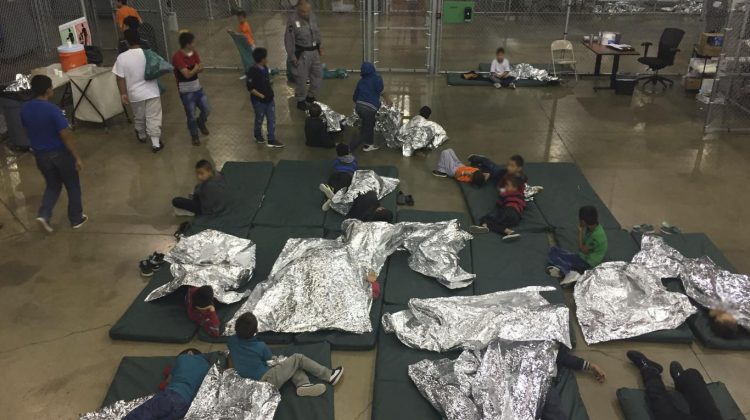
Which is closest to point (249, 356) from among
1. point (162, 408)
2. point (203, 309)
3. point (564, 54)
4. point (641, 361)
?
point (162, 408)

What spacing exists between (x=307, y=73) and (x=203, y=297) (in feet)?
19.3

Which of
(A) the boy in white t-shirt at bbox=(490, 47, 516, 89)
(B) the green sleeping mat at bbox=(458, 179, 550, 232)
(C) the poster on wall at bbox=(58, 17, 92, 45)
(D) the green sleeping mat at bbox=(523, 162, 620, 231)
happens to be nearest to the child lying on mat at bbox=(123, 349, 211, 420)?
(B) the green sleeping mat at bbox=(458, 179, 550, 232)

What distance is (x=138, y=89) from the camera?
26.8ft

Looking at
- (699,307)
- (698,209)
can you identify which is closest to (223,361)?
(699,307)

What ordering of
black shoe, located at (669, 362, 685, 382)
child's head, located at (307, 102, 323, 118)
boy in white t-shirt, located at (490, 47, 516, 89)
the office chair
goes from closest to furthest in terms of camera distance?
1. black shoe, located at (669, 362, 685, 382)
2. child's head, located at (307, 102, 323, 118)
3. the office chair
4. boy in white t-shirt, located at (490, 47, 516, 89)

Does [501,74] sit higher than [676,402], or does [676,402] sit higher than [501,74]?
[501,74]

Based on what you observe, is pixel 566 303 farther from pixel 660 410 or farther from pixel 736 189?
pixel 736 189

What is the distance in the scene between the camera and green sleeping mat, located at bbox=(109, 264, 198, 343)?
514cm

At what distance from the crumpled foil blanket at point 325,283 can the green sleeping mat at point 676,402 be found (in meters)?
1.83

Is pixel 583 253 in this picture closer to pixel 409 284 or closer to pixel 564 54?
pixel 409 284

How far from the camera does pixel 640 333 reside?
514 centimetres

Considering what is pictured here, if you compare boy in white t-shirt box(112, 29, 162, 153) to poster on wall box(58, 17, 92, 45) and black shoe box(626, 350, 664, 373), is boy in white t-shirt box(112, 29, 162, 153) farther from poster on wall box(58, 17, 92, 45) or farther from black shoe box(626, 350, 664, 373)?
black shoe box(626, 350, 664, 373)

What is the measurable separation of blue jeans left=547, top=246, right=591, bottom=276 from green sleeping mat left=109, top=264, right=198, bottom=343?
350 cm

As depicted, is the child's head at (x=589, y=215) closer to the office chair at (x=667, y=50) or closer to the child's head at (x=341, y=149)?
the child's head at (x=341, y=149)
